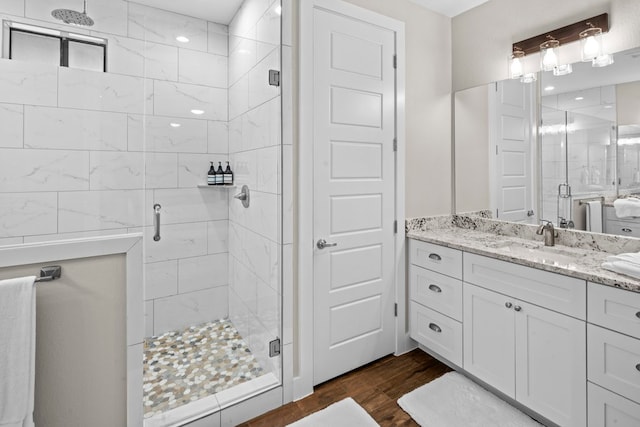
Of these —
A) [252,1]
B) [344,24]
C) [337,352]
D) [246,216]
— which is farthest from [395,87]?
[337,352]

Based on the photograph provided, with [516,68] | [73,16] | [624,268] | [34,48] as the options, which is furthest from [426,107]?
[34,48]

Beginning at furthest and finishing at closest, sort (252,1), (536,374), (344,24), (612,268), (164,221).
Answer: (164,221) < (252,1) < (344,24) < (536,374) < (612,268)

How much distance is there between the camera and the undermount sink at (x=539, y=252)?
1.67 m

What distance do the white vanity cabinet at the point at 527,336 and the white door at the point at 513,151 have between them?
0.72 meters

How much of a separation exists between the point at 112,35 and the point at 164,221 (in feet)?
4.40

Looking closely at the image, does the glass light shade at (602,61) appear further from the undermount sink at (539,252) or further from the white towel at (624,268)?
the white towel at (624,268)

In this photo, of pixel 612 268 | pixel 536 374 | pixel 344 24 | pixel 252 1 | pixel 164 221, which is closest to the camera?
pixel 612 268

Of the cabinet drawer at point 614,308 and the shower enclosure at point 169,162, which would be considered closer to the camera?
the cabinet drawer at point 614,308

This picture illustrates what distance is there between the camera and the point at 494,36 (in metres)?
2.44

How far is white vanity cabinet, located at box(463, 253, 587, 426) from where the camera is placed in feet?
4.91

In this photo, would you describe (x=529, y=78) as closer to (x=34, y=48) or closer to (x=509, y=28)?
(x=509, y=28)

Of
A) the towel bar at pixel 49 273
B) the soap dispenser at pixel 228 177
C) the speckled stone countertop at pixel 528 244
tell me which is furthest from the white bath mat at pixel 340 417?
the soap dispenser at pixel 228 177

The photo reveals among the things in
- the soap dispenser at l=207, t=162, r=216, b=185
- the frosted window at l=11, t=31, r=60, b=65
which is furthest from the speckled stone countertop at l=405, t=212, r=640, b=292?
the frosted window at l=11, t=31, r=60, b=65

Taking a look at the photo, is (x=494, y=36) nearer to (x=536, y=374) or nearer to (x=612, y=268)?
(x=612, y=268)
